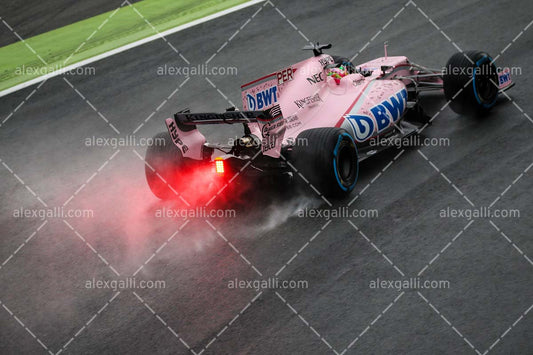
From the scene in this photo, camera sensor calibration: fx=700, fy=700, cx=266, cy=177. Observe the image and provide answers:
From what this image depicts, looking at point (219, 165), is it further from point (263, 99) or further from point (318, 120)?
point (318, 120)

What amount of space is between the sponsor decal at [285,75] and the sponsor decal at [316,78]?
0.33 m

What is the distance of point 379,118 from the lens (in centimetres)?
920

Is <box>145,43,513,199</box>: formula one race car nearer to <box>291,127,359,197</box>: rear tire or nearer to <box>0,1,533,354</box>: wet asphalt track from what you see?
<box>291,127,359,197</box>: rear tire

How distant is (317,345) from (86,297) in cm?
265

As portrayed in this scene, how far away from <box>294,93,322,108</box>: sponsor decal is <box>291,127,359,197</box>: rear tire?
1099mm

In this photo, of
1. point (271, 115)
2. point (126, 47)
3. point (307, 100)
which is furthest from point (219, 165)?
point (126, 47)

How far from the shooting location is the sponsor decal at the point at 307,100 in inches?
363

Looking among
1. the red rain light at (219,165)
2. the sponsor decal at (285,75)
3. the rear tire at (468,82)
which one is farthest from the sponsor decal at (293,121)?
the rear tire at (468,82)

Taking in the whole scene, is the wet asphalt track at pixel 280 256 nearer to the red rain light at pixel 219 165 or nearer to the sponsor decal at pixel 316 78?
the red rain light at pixel 219 165

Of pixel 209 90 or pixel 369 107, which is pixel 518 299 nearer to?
pixel 369 107

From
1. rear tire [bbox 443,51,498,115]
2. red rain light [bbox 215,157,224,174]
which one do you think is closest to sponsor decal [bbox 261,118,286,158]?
red rain light [bbox 215,157,224,174]

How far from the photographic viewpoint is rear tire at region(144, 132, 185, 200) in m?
8.78

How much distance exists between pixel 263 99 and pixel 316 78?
930 mm

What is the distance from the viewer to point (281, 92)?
9.17 m
